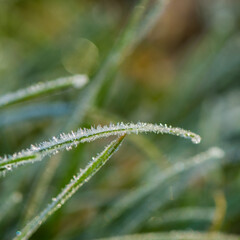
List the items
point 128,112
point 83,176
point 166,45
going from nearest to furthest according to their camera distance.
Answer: point 83,176, point 128,112, point 166,45

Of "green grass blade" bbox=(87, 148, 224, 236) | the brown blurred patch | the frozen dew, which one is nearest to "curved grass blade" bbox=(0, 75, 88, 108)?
the frozen dew

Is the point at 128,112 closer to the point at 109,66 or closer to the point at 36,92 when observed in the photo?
the point at 109,66

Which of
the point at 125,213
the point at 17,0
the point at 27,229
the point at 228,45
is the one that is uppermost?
the point at 17,0

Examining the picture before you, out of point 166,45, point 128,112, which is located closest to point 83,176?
point 128,112

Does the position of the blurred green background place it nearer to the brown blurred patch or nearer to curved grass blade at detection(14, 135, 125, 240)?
the brown blurred patch

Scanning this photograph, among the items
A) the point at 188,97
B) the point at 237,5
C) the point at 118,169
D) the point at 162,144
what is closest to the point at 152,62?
the point at 237,5

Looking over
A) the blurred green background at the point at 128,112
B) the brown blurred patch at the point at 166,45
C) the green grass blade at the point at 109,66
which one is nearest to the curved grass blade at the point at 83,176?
the blurred green background at the point at 128,112

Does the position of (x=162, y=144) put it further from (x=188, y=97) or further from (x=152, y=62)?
(x=152, y=62)

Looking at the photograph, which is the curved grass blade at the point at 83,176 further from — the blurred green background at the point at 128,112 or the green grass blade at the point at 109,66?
the green grass blade at the point at 109,66
